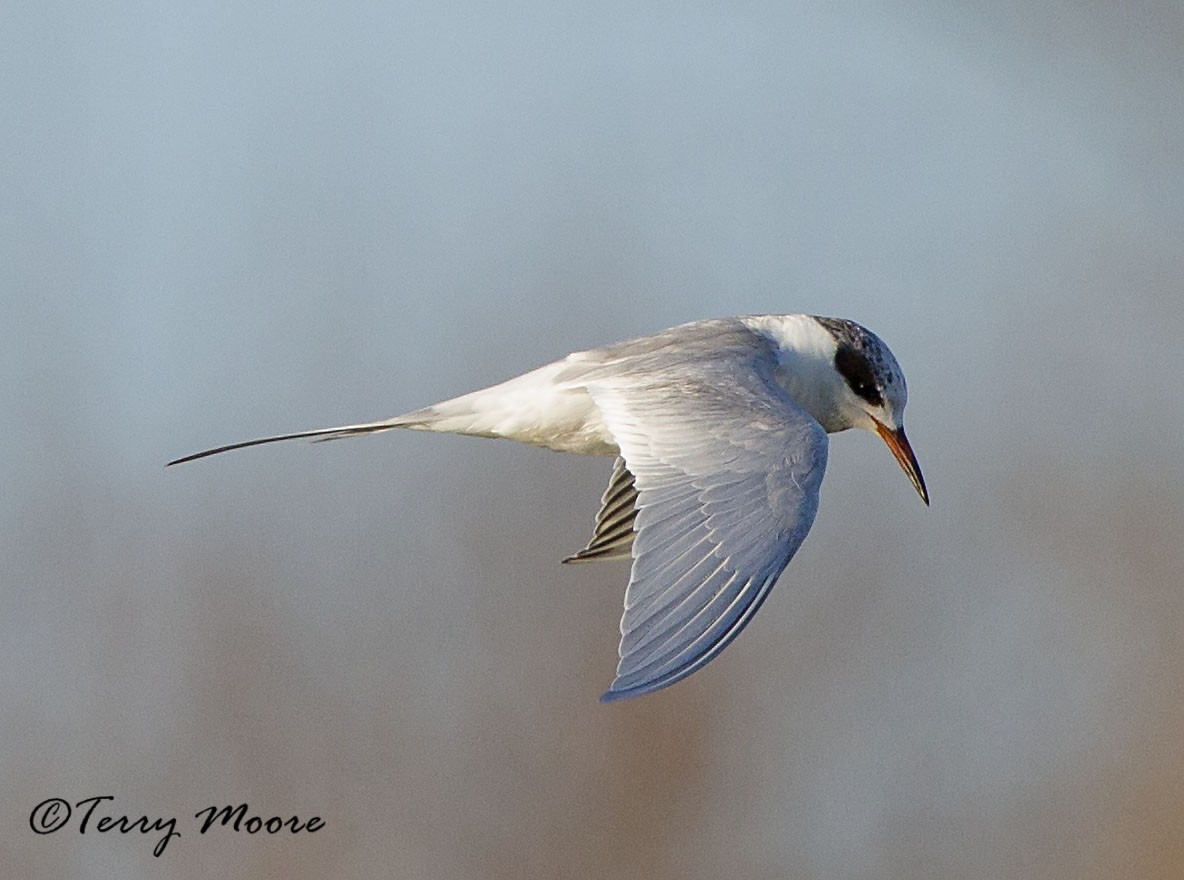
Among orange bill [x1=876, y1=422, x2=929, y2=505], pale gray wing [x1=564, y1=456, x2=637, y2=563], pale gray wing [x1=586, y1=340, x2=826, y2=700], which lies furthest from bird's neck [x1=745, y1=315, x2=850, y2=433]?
pale gray wing [x1=564, y1=456, x2=637, y2=563]

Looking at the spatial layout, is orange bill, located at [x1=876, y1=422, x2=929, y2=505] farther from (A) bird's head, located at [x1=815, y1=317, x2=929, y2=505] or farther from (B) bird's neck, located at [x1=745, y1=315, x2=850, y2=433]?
(B) bird's neck, located at [x1=745, y1=315, x2=850, y2=433]

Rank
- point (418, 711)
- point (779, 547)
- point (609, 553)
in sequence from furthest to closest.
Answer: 1. point (418, 711)
2. point (609, 553)
3. point (779, 547)

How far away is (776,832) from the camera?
5039 mm

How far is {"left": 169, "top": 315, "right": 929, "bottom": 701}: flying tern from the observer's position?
251cm

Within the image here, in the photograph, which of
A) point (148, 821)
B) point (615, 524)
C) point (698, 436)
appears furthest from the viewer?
point (148, 821)

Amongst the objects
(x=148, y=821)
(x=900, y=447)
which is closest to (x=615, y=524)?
(x=900, y=447)

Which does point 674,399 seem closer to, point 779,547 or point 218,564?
point 779,547

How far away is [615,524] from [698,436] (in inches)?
28.7

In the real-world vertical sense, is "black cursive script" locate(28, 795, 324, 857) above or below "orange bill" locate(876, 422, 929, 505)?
below

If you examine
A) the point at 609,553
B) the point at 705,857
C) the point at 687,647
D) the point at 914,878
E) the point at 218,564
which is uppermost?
the point at 687,647

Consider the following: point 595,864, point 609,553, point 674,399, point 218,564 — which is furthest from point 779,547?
point 218,564

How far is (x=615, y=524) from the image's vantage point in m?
3.65

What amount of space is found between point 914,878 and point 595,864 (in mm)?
1173

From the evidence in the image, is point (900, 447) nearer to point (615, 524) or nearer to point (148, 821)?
point (615, 524)
